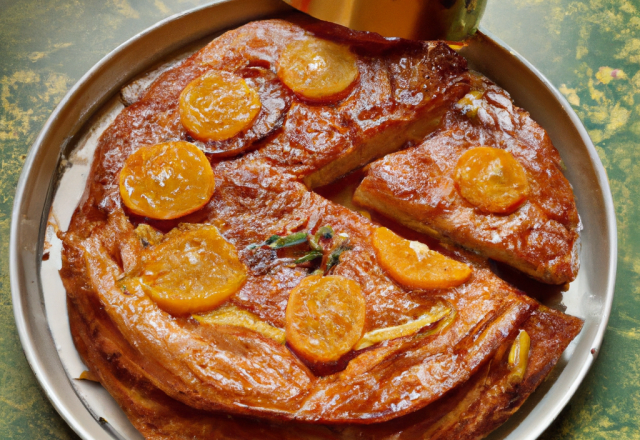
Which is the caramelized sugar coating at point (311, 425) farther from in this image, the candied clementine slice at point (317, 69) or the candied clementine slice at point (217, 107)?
the candied clementine slice at point (317, 69)

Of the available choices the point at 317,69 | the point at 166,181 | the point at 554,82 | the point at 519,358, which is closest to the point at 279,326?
the point at 166,181

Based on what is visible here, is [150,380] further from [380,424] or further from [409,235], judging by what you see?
[409,235]

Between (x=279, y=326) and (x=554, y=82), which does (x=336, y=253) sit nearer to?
(x=279, y=326)

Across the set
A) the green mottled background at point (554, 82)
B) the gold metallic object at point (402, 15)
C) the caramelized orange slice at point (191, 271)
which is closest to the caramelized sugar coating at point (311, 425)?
the caramelized orange slice at point (191, 271)

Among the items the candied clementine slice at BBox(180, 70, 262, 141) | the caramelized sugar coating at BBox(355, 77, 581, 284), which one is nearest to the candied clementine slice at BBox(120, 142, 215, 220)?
the candied clementine slice at BBox(180, 70, 262, 141)

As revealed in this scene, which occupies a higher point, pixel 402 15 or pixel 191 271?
pixel 402 15

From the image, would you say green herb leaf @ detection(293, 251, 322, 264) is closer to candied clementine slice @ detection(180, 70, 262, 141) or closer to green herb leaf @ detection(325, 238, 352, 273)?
green herb leaf @ detection(325, 238, 352, 273)
